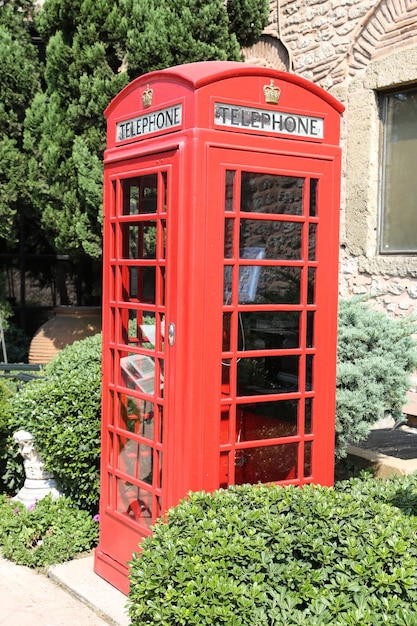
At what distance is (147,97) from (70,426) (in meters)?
2.18

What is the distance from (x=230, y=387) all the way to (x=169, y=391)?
30 centimetres

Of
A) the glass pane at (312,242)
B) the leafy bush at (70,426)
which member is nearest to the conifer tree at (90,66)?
the leafy bush at (70,426)

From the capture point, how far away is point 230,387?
3.73 meters

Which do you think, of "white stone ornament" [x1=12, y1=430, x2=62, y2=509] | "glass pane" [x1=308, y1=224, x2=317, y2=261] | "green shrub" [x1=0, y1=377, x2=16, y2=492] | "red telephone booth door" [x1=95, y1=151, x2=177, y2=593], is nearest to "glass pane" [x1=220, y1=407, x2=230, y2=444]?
"red telephone booth door" [x1=95, y1=151, x2=177, y2=593]

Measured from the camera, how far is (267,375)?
3.86m

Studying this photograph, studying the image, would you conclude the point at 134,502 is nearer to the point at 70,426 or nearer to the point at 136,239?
the point at 70,426

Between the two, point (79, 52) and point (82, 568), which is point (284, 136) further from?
point (79, 52)

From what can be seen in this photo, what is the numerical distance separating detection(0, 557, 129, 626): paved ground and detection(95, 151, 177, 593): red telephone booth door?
0.12 meters

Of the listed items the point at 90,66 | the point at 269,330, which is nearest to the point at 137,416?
the point at 269,330

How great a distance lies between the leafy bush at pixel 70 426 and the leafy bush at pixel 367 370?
63.3 inches

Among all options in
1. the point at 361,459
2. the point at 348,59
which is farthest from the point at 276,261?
the point at 348,59

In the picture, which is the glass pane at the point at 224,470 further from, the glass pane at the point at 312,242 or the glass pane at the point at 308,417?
the glass pane at the point at 312,242

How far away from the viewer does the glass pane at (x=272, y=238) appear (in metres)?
3.71

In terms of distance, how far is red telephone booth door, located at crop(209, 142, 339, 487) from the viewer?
3699 millimetres
